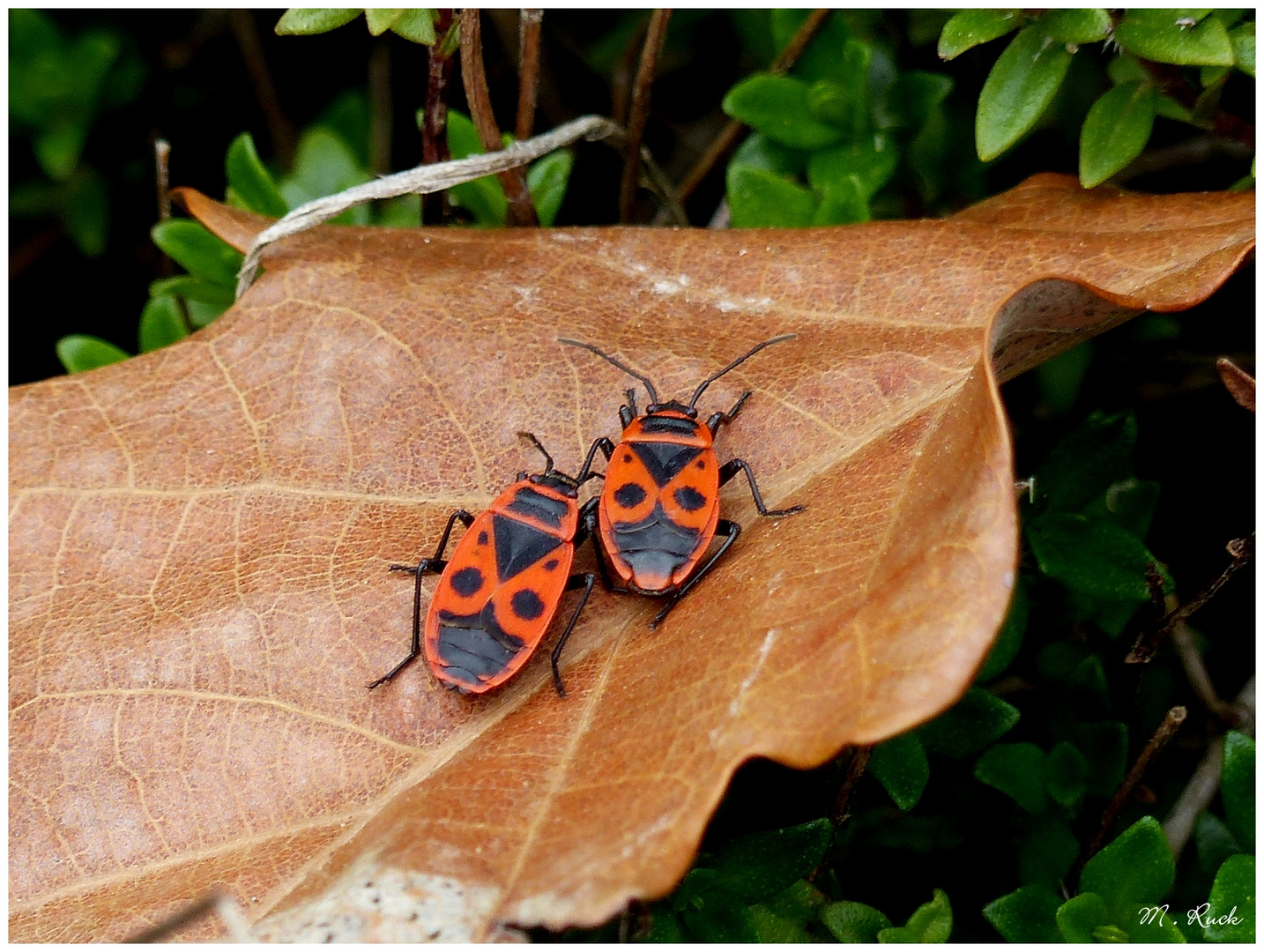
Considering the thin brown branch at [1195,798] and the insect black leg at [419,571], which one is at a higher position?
the insect black leg at [419,571]

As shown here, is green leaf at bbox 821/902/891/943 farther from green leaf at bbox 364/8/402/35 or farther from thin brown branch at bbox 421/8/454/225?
green leaf at bbox 364/8/402/35

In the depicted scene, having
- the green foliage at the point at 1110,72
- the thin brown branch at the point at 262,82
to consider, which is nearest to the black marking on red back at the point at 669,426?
the green foliage at the point at 1110,72

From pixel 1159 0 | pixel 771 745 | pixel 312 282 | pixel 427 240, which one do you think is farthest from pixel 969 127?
pixel 771 745

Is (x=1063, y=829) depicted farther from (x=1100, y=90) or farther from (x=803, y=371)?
(x=1100, y=90)

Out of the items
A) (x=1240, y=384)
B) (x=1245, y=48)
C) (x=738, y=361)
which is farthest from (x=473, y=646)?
(x=1245, y=48)

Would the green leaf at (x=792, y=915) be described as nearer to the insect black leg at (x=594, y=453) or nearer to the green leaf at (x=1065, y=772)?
the green leaf at (x=1065, y=772)

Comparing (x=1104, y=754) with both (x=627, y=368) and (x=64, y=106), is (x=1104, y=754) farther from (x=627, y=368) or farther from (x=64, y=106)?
(x=64, y=106)
